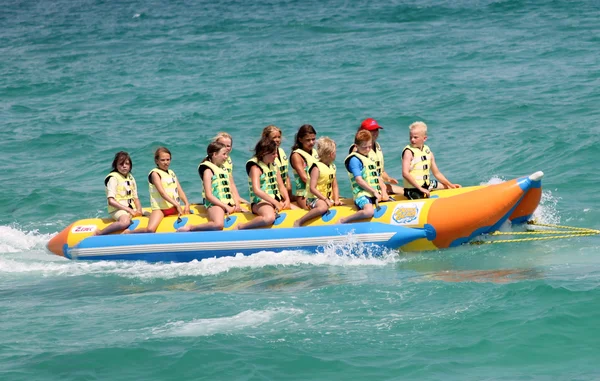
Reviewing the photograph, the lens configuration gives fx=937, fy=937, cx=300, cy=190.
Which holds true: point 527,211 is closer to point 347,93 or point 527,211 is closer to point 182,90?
point 347,93

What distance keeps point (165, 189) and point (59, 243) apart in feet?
4.67

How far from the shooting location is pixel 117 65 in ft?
74.8

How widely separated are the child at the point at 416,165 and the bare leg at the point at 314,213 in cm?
97

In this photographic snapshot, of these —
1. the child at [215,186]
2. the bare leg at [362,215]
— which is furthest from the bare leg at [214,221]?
the bare leg at [362,215]

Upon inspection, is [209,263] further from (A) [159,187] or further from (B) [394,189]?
A: (B) [394,189]

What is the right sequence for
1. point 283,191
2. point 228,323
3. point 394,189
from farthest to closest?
point 394,189
point 283,191
point 228,323

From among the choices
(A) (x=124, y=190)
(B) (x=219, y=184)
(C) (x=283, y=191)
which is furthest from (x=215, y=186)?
(A) (x=124, y=190)

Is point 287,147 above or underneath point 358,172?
above

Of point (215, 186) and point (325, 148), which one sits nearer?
point (325, 148)

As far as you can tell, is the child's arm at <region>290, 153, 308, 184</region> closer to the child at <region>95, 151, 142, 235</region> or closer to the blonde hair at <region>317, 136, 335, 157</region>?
the blonde hair at <region>317, 136, 335, 157</region>

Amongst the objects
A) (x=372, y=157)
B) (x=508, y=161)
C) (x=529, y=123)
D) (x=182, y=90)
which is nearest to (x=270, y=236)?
(x=372, y=157)

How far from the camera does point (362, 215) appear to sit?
951 centimetres

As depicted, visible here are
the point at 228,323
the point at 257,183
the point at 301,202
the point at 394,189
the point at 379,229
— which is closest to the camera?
the point at 228,323

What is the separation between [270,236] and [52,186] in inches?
210
